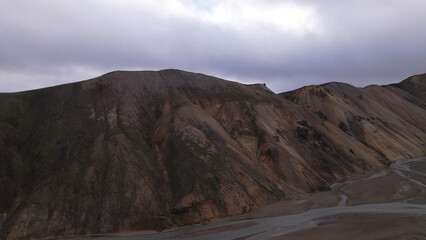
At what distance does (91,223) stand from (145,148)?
9.49m

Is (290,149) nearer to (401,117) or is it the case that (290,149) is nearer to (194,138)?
(194,138)

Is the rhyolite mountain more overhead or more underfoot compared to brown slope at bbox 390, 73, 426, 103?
more underfoot

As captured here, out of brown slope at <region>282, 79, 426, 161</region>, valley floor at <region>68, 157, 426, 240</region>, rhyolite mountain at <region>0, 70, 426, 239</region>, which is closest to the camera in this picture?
valley floor at <region>68, 157, 426, 240</region>

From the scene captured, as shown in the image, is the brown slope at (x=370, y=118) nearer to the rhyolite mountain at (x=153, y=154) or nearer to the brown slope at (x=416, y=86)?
the rhyolite mountain at (x=153, y=154)

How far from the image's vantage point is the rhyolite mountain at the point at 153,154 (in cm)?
2469

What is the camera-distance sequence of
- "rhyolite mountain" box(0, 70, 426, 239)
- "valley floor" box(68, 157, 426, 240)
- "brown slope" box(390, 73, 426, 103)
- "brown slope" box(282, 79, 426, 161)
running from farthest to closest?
"brown slope" box(390, 73, 426, 103) → "brown slope" box(282, 79, 426, 161) → "rhyolite mountain" box(0, 70, 426, 239) → "valley floor" box(68, 157, 426, 240)

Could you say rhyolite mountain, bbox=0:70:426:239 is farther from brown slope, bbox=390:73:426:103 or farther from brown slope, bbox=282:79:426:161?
brown slope, bbox=390:73:426:103

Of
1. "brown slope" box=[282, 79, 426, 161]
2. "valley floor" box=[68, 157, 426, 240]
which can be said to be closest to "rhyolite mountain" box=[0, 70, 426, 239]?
"valley floor" box=[68, 157, 426, 240]

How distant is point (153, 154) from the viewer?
3186 centimetres

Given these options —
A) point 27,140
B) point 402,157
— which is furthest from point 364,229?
point 402,157

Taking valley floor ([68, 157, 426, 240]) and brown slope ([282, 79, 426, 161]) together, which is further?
brown slope ([282, 79, 426, 161])

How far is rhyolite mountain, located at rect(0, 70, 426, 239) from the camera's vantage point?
24688 millimetres

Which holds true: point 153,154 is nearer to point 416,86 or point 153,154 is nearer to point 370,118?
point 370,118

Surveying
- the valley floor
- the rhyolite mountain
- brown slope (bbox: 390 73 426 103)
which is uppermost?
brown slope (bbox: 390 73 426 103)
